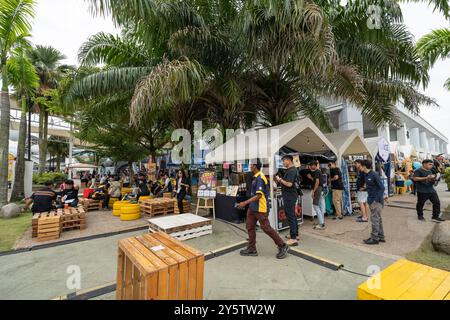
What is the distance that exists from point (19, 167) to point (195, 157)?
26.5 ft

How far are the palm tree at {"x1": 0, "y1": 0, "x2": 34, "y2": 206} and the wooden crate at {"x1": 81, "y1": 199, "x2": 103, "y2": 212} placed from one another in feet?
8.23

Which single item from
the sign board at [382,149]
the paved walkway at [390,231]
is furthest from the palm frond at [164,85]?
the sign board at [382,149]

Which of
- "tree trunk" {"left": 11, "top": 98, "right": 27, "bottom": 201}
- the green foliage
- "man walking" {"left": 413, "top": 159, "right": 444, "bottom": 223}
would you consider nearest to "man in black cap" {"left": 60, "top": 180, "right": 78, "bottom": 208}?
"tree trunk" {"left": 11, "top": 98, "right": 27, "bottom": 201}

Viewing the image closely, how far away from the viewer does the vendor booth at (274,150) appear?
5668 millimetres

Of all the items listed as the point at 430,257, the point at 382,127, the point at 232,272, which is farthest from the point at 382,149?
the point at 232,272

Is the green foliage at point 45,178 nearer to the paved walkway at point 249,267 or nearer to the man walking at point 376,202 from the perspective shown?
the paved walkway at point 249,267

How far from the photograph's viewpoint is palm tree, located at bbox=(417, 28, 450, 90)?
21.9ft

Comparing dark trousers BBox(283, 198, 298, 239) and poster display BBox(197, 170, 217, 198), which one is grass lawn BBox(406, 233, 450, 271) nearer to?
dark trousers BBox(283, 198, 298, 239)

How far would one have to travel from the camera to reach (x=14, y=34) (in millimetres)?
6941

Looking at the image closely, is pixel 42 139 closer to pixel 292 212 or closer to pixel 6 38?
pixel 6 38

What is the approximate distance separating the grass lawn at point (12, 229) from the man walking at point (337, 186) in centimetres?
862

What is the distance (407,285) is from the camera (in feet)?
7.15
